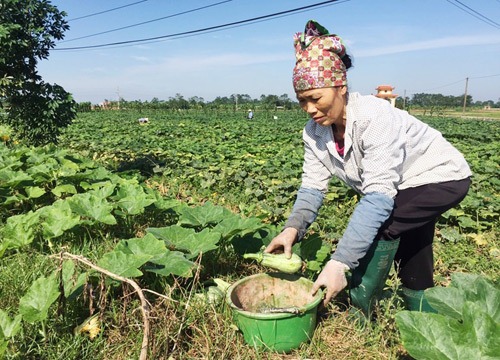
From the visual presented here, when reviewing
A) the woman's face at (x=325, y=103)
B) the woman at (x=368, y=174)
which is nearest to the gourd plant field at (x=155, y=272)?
the woman at (x=368, y=174)

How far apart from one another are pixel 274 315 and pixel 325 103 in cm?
107

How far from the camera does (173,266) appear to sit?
2191 millimetres

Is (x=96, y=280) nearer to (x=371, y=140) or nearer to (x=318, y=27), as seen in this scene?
(x=371, y=140)

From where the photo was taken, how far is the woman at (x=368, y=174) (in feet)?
6.10

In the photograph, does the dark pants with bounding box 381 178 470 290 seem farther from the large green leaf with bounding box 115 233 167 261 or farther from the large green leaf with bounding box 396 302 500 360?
the large green leaf with bounding box 115 233 167 261

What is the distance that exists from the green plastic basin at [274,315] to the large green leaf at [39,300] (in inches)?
32.3

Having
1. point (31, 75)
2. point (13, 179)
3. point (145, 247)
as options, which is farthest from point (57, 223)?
point (31, 75)

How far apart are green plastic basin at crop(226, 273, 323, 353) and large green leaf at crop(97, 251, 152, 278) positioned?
0.49 m

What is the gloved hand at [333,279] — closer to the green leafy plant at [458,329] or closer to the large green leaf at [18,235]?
the green leafy plant at [458,329]

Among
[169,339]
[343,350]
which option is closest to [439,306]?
[343,350]

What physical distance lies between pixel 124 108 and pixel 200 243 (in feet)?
166

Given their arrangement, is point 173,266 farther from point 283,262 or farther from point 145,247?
point 283,262

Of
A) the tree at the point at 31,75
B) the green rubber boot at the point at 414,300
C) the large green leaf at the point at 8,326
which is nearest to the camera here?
the large green leaf at the point at 8,326

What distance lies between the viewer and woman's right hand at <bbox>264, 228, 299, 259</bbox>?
2.19 meters
